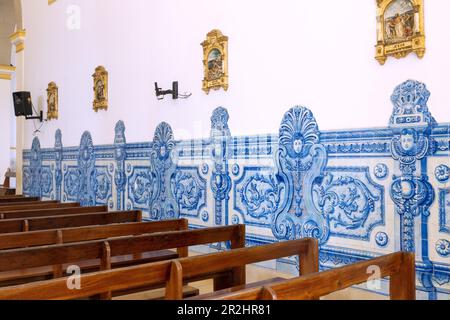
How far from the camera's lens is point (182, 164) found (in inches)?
196

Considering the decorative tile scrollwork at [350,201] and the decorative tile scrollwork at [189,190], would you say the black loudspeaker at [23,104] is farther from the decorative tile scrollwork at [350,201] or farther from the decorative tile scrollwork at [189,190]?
the decorative tile scrollwork at [350,201]

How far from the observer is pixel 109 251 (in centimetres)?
268

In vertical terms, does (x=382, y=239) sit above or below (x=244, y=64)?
below

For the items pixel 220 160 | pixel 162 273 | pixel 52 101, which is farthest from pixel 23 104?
pixel 162 273

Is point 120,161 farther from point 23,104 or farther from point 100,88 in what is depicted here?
point 23,104

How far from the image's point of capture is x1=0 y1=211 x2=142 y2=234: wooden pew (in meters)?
3.68

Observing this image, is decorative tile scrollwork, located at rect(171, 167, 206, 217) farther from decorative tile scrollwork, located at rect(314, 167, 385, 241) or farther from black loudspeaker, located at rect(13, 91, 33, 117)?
black loudspeaker, located at rect(13, 91, 33, 117)

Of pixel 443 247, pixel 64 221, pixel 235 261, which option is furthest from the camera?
pixel 64 221

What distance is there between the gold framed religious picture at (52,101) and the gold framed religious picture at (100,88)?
1.38m

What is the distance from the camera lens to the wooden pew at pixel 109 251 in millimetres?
2469

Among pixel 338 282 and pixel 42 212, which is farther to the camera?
pixel 42 212

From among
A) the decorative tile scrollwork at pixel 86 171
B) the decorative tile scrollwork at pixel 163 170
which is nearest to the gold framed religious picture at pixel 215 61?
the decorative tile scrollwork at pixel 163 170

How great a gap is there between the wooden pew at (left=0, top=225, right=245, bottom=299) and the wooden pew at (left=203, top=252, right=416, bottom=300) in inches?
21.2

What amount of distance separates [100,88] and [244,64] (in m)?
2.80
